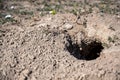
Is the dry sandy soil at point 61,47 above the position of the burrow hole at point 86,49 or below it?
above

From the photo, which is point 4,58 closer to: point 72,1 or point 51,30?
point 51,30

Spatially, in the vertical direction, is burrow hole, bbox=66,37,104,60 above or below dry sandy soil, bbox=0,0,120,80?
below

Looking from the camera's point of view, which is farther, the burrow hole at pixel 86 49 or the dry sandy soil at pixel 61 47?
the burrow hole at pixel 86 49

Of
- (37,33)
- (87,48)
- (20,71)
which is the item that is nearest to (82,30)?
(87,48)

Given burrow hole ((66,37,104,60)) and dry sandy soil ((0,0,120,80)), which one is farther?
burrow hole ((66,37,104,60))

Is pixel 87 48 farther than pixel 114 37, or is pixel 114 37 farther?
pixel 87 48

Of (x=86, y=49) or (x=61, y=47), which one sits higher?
(x=61, y=47)
